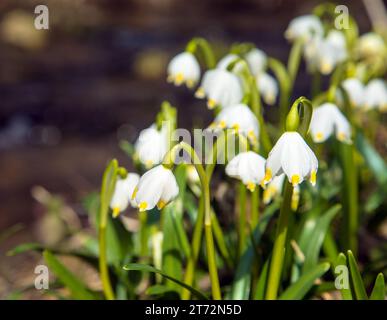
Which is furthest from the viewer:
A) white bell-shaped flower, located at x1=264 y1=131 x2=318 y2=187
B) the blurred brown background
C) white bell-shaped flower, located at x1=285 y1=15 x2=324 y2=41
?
the blurred brown background

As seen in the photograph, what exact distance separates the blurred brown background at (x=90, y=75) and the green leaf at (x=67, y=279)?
2801 millimetres

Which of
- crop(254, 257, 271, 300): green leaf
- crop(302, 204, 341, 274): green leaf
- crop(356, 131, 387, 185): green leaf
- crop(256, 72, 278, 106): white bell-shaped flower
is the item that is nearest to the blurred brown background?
crop(256, 72, 278, 106): white bell-shaped flower

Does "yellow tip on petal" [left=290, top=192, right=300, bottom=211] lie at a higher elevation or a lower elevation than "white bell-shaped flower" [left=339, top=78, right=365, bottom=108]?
lower

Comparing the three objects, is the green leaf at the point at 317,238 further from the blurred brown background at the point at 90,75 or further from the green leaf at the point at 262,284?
the blurred brown background at the point at 90,75

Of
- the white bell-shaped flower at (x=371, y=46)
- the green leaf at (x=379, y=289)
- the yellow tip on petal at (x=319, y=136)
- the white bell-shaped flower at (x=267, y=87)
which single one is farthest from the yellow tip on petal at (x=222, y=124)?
the white bell-shaped flower at (x=371, y=46)

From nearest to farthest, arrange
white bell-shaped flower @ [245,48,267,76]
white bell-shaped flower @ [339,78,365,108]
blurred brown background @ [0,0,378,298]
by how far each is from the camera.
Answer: white bell-shaped flower @ [339,78,365,108] < white bell-shaped flower @ [245,48,267,76] < blurred brown background @ [0,0,378,298]

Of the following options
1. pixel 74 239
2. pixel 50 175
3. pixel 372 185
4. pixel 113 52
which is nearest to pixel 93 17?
pixel 113 52

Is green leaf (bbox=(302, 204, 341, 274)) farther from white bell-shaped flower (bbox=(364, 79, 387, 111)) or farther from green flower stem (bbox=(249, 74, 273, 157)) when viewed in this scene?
white bell-shaped flower (bbox=(364, 79, 387, 111))

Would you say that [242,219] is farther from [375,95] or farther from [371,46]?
[371,46]

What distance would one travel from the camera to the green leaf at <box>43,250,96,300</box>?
2.18m

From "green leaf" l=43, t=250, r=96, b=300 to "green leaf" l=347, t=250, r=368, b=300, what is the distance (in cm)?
85
